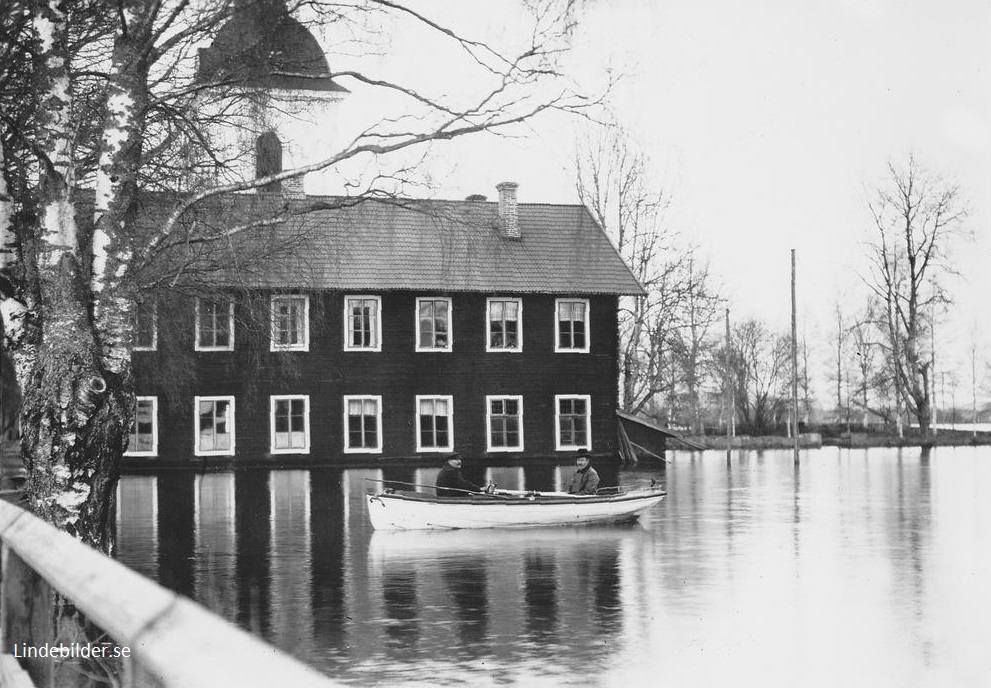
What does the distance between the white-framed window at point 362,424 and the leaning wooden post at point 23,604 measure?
37.9 metres

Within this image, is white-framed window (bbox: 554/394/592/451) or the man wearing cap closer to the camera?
the man wearing cap

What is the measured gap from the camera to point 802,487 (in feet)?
121

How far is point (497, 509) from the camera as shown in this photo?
2234 centimetres

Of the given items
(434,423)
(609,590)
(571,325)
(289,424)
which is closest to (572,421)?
(571,325)

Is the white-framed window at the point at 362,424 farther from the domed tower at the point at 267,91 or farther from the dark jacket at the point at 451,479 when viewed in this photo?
the domed tower at the point at 267,91

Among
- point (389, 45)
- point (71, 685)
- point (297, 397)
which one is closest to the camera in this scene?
point (71, 685)

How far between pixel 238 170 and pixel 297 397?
1135 inches

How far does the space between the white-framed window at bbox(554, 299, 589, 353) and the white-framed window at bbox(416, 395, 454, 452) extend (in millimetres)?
4647

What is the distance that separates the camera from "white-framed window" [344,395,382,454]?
42562 mm

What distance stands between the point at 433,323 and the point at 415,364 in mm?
1629

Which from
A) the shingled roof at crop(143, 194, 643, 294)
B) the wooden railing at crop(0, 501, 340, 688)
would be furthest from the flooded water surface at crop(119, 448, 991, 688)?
the shingled roof at crop(143, 194, 643, 294)

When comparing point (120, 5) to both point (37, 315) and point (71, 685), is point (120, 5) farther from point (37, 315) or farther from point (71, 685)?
point (71, 685)

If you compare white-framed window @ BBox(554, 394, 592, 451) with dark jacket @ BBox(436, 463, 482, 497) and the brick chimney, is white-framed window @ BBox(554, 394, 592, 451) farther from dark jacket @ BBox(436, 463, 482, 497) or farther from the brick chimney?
dark jacket @ BBox(436, 463, 482, 497)

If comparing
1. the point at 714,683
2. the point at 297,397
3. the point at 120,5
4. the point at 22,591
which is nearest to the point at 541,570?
the point at 714,683
